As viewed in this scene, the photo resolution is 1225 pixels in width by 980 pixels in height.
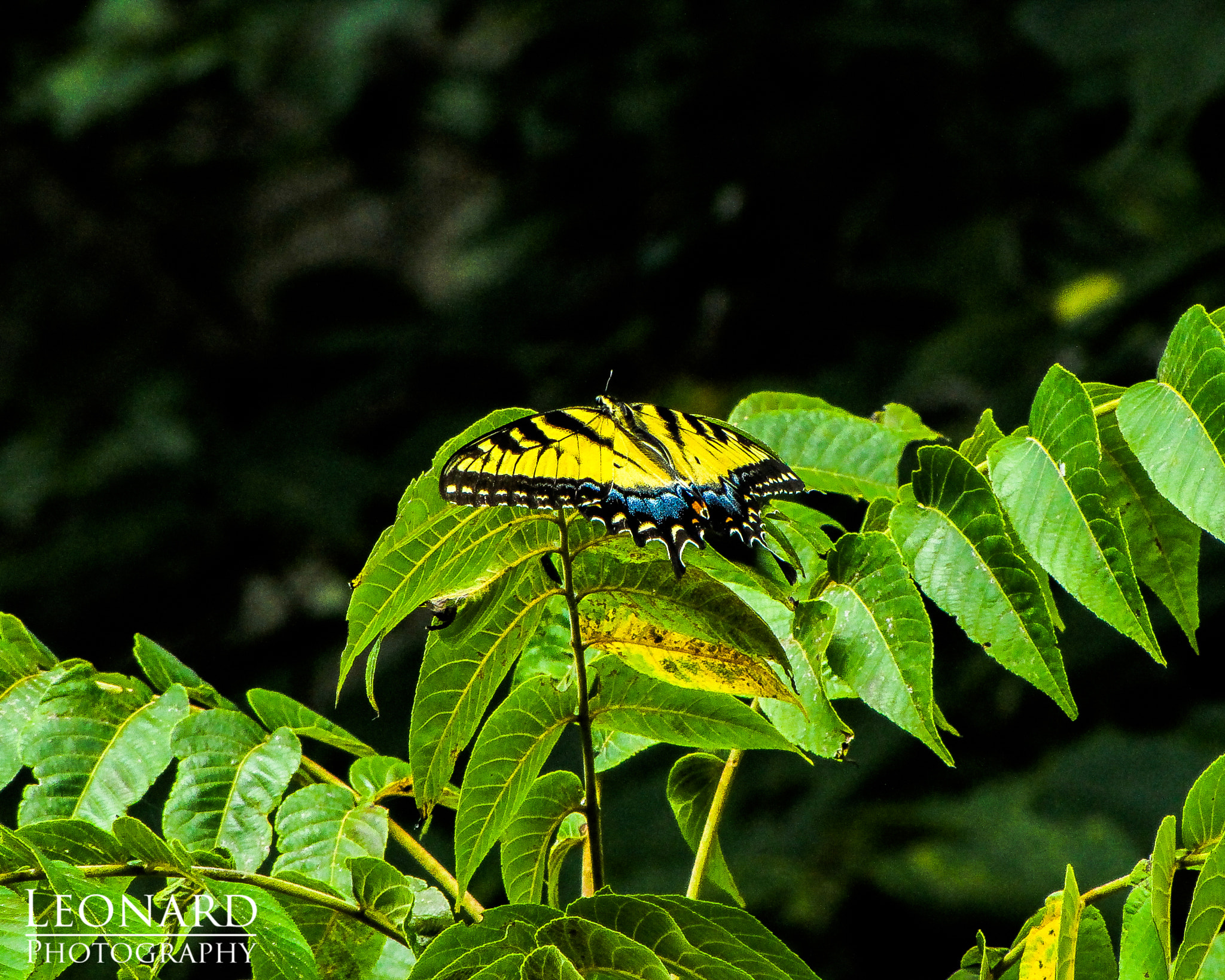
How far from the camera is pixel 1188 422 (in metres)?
0.84

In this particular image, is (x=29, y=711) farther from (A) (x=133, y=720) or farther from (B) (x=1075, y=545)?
(B) (x=1075, y=545)

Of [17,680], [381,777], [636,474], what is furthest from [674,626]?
[17,680]

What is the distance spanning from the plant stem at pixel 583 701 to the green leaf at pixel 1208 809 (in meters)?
0.41

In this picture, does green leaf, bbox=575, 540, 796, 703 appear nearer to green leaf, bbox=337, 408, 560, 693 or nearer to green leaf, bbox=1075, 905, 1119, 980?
green leaf, bbox=337, 408, 560, 693

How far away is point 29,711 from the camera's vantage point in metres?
0.96

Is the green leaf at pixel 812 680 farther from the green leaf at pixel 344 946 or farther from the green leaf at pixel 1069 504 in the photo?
the green leaf at pixel 344 946

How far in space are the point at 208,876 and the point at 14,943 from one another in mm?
119

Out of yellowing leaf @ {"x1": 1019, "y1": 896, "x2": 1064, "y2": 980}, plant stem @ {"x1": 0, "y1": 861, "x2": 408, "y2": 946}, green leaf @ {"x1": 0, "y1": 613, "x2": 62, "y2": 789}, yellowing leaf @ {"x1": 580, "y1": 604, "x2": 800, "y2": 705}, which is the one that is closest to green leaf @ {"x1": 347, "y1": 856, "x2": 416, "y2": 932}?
plant stem @ {"x1": 0, "y1": 861, "x2": 408, "y2": 946}

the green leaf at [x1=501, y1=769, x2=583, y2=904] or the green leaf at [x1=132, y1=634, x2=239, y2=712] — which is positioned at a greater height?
the green leaf at [x1=132, y1=634, x2=239, y2=712]

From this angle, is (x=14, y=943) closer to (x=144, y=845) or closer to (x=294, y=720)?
(x=144, y=845)

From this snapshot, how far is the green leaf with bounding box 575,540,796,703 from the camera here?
0.80 m

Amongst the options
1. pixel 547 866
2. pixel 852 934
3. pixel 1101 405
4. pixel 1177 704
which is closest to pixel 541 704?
pixel 547 866

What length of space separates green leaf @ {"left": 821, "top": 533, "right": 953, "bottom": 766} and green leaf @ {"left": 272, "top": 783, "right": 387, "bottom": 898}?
406 millimetres

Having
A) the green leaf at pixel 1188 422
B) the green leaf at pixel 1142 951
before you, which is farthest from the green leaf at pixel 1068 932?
the green leaf at pixel 1188 422
